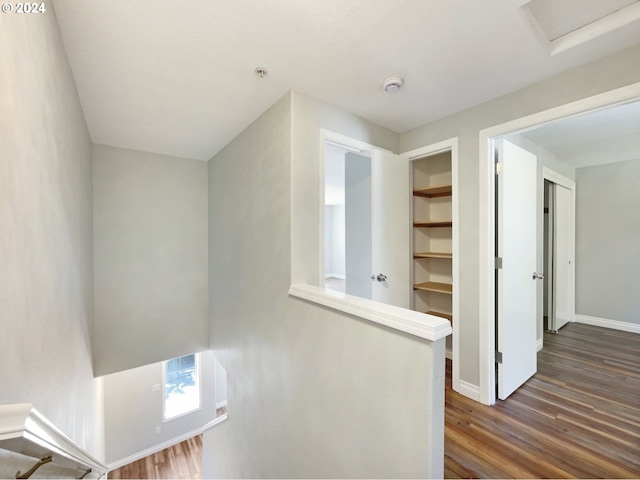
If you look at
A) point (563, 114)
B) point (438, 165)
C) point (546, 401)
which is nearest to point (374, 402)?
point (546, 401)

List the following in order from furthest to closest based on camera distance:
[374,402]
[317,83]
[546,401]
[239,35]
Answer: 1. [546,401]
2. [317,83]
3. [239,35]
4. [374,402]

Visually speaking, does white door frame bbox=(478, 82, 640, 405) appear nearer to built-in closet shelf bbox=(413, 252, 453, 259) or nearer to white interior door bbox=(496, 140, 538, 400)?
white interior door bbox=(496, 140, 538, 400)

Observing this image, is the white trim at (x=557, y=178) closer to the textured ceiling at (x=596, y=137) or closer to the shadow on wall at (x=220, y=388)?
the textured ceiling at (x=596, y=137)

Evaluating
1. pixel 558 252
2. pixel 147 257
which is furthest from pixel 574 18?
pixel 147 257

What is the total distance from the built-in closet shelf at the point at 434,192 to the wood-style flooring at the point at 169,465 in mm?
5449

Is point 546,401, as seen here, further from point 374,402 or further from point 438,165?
point 438,165

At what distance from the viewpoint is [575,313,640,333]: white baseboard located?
12.2 feet

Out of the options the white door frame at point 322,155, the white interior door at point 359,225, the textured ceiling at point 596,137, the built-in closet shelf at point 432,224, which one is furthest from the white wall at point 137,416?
the textured ceiling at point 596,137

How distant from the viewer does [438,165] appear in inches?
121

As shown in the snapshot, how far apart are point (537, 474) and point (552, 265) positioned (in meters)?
3.28

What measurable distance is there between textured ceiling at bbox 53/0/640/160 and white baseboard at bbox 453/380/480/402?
7.94ft

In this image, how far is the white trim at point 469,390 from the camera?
2221 mm

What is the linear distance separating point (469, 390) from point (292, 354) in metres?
1.62

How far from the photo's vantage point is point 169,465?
440cm
